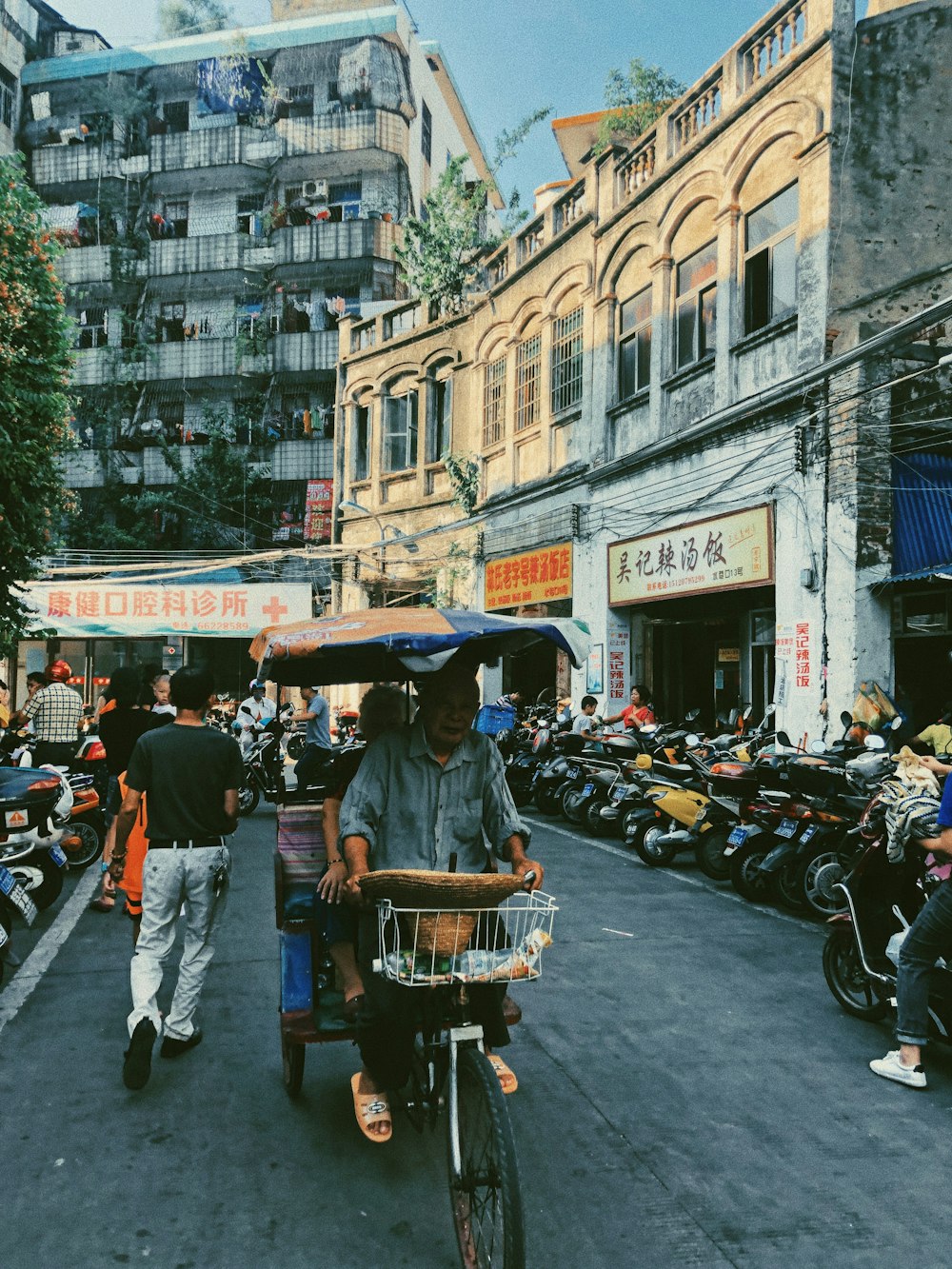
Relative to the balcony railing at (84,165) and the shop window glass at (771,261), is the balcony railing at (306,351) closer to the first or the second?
the balcony railing at (84,165)

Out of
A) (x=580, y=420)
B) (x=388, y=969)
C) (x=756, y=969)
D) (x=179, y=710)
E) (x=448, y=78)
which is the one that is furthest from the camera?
(x=448, y=78)

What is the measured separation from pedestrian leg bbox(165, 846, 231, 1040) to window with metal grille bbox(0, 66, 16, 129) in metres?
41.3

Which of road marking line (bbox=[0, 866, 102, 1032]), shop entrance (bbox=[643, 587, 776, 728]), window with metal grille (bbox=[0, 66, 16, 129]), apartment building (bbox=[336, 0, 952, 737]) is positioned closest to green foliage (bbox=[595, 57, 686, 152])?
apartment building (bbox=[336, 0, 952, 737])

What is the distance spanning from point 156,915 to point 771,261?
1206 centimetres

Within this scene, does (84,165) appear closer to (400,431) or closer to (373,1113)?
(400,431)

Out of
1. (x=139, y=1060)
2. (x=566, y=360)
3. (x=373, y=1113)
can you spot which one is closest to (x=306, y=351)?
(x=566, y=360)

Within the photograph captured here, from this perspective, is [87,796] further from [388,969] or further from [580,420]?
[580,420]

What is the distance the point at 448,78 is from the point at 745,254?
3420 cm

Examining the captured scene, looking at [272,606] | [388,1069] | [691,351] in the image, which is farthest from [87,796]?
[272,606]

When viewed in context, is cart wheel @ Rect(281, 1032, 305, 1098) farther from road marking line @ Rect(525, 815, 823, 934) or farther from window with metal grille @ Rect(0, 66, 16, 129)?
window with metal grille @ Rect(0, 66, 16, 129)

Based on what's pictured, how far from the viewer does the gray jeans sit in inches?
186

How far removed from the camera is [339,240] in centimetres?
3544

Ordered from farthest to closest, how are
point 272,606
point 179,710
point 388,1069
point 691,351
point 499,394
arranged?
point 272,606
point 499,394
point 691,351
point 179,710
point 388,1069

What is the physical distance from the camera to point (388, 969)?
3.10m
